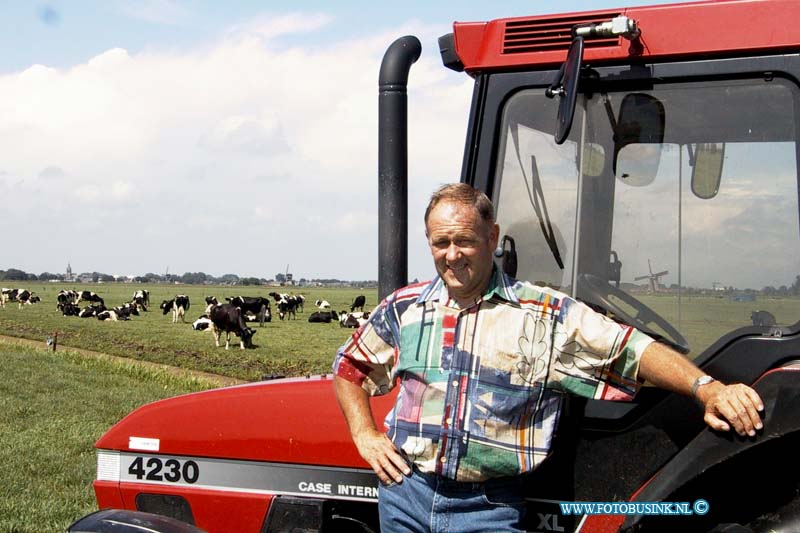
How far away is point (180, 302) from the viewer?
142 ft

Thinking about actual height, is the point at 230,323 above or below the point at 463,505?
below

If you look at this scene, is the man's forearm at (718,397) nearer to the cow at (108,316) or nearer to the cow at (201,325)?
the cow at (201,325)

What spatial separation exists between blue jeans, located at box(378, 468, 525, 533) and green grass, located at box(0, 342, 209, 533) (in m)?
5.02

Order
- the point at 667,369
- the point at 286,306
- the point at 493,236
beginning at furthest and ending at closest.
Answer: the point at 286,306 → the point at 493,236 → the point at 667,369

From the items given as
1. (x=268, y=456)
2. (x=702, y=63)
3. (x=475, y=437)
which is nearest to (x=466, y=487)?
(x=475, y=437)

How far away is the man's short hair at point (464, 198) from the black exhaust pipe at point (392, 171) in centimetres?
36

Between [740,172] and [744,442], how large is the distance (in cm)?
86

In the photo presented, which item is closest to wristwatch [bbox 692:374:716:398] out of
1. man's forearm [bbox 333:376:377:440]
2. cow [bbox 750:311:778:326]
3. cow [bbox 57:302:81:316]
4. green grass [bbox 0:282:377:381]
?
cow [bbox 750:311:778:326]

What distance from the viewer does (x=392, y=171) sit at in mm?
3178

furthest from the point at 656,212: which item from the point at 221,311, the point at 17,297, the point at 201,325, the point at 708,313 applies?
the point at 17,297

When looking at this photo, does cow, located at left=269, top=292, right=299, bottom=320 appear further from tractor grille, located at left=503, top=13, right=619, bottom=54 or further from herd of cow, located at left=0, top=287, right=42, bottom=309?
tractor grille, located at left=503, top=13, right=619, bottom=54

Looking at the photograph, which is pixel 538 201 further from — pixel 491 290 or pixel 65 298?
pixel 65 298

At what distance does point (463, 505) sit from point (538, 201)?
39.9 inches

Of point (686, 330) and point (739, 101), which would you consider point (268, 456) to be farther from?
point (739, 101)
